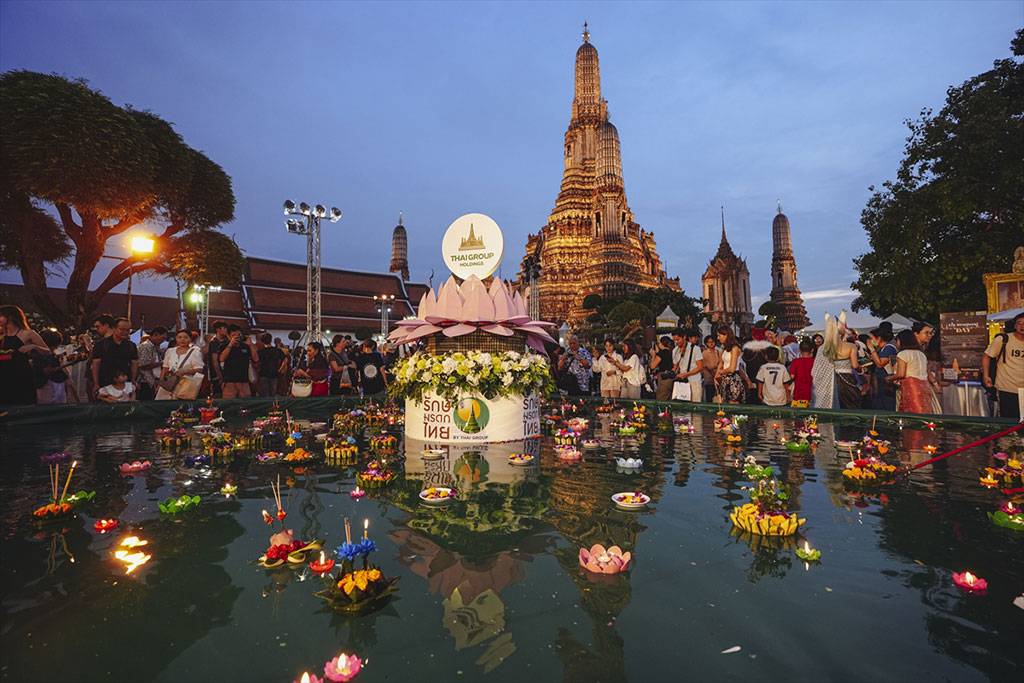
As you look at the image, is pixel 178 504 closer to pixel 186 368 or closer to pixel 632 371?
pixel 186 368

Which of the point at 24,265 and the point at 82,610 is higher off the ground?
the point at 24,265

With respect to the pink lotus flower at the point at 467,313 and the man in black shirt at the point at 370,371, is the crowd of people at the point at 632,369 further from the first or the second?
the pink lotus flower at the point at 467,313

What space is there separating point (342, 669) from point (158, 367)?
39.6ft

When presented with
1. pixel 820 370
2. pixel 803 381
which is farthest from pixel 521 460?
pixel 820 370

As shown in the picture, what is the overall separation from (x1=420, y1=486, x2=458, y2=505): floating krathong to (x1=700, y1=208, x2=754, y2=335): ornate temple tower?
286ft

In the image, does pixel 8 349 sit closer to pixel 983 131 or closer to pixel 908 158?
pixel 983 131

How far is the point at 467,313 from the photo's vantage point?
720cm

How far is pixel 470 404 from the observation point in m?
6.97

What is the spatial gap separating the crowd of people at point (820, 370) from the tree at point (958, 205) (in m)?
11.0

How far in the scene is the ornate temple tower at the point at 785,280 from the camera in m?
88.2

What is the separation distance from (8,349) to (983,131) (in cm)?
2836

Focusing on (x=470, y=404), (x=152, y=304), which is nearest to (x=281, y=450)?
(x=470, y=404)

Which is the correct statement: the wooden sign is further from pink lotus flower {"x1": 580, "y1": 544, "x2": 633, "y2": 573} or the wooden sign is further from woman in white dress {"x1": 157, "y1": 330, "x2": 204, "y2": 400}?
woman in white dress {"x1": 157, "y1": 330, "x2": 204, "y2": 400}

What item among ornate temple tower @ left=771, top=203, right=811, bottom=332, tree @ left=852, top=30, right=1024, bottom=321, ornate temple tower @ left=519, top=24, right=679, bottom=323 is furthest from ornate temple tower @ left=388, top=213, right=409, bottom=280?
tree @ left=852, top=30, right=1024, bottom=321
